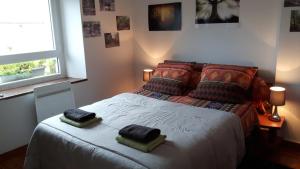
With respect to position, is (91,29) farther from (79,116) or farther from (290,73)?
(290,73)

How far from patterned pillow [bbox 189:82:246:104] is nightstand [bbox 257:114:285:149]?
307mm

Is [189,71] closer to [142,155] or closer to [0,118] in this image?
[142,155]

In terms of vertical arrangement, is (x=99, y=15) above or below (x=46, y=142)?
above

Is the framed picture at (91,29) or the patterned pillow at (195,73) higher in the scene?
the framed picture at (91,29)

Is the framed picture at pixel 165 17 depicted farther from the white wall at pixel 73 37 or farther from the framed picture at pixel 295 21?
the framed picture at pixel 295 21

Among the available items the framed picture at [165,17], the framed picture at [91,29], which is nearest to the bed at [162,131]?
the framed picture at [91,29]

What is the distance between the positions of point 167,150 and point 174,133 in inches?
10.1

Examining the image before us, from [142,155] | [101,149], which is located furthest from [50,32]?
[142,155]

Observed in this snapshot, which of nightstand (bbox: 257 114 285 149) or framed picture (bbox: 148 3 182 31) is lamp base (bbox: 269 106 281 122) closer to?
nightstand (bbox: 257 114 285 149)

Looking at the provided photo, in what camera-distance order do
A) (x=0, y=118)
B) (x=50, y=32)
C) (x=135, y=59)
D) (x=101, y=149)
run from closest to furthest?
1. (x=101, y=149)
2. (x=0, y=118)
3. (x=50, y=32)
4. (x=135, y=59)

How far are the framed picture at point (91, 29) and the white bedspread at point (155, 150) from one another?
1.22 m

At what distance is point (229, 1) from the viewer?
2.96 meters

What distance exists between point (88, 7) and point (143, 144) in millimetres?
2295

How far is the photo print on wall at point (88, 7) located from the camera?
129 inches
